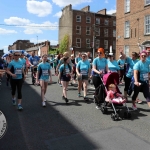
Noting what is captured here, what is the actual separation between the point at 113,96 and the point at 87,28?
5047 centimetres

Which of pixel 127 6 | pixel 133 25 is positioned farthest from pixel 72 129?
pixel 127 6

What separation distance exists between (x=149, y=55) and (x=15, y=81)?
5545 mm

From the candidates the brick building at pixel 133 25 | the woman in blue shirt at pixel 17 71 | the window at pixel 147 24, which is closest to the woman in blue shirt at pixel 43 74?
the woman in blue shirt at pixel 17 71

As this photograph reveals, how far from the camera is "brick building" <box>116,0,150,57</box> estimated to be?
81.3 ft

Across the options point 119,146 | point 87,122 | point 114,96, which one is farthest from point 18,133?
point 114,96

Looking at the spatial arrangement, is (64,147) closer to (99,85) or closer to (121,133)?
(121,133)

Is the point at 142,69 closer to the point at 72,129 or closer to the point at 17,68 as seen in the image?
the point at 72,129

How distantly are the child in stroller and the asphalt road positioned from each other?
500 mm

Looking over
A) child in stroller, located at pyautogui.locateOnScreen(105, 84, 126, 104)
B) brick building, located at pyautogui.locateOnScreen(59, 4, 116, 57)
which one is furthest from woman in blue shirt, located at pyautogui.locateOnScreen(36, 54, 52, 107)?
brick building, located at pyautogui.locateOnScreen(59, 4, 116, 57)

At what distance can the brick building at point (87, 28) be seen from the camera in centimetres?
5375

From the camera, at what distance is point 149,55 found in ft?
30.3

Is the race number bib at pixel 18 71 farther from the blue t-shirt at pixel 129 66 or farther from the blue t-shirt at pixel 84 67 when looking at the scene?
the blue t-shirt at pixel 129 66

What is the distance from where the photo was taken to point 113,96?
6566 millimetres

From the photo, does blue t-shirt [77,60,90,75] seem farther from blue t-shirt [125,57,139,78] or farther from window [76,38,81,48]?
window [76,38,81,48]
